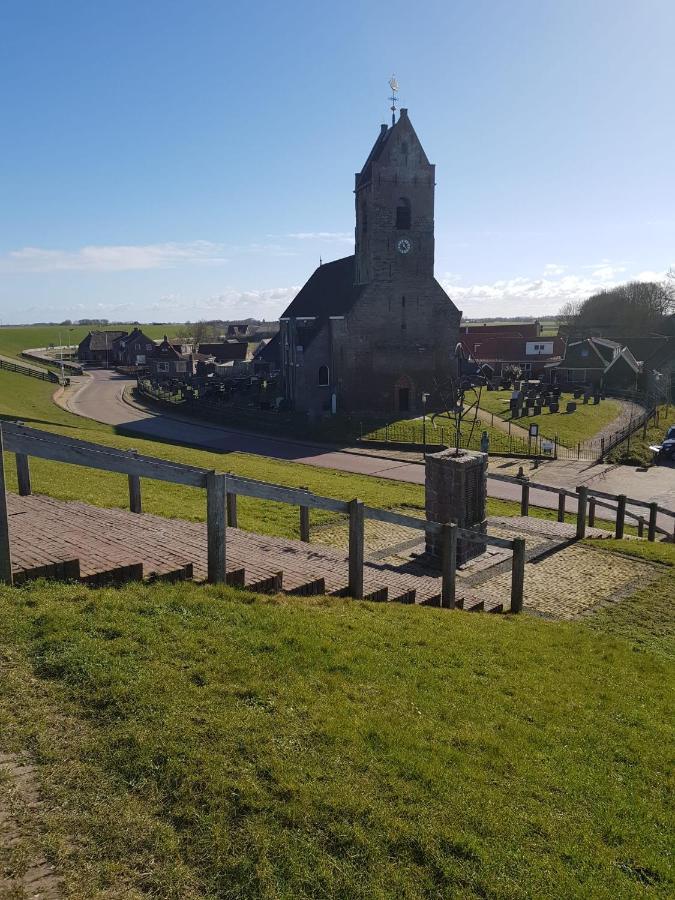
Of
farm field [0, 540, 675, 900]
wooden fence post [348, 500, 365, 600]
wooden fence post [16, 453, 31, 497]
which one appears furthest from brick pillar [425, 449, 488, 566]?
wooden fence post [16, 453, 31, 497]

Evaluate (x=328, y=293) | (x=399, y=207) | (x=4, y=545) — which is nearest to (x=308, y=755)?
(x=4, y=545)

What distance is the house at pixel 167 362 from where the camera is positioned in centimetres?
8170

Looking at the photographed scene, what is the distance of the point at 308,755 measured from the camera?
15.0ft

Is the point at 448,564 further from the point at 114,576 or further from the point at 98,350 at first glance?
the point at 98,350

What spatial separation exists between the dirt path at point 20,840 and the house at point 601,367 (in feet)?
210

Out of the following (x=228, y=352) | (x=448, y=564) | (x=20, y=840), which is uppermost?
(x=228, y=352)

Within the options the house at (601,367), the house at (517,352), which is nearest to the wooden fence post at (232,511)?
the house at (601,367)

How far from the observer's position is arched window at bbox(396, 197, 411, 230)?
142ft

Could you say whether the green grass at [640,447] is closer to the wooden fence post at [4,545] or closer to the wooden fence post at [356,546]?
the wooden fence post at [356,546]

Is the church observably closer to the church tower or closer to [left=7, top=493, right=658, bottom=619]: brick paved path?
the church tower

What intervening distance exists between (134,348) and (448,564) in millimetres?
104549

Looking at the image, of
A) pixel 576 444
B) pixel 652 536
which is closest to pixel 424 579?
pixel 652 536

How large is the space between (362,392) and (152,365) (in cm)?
5329

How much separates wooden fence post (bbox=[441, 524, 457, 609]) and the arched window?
3820 cm
